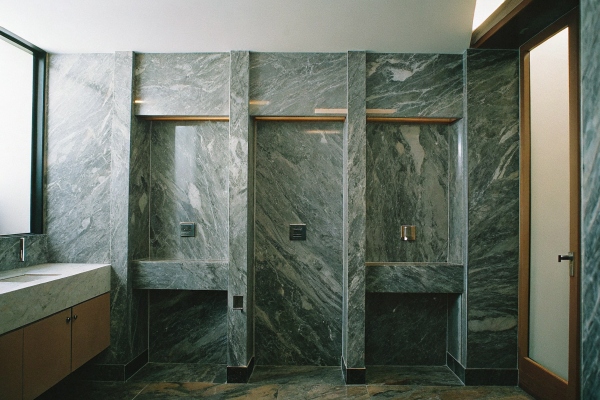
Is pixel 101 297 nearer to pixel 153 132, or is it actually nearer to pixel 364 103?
pixel 153 132

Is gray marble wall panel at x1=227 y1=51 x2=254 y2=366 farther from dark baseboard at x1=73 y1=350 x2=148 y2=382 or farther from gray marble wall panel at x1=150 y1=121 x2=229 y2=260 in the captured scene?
dark baseboard at x1=73 y1=350 x2=148 y2=382

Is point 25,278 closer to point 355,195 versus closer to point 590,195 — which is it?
point 355,195

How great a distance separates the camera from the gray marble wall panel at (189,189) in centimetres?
337

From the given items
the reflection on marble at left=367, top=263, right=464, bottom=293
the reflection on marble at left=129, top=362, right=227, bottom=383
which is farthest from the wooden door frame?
the reflection on marble at left=129, top=362, right=227, bottom=383

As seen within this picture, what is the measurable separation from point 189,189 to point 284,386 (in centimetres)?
181

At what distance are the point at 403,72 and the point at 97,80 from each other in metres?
2.54

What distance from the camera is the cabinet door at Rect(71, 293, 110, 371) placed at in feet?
8.71

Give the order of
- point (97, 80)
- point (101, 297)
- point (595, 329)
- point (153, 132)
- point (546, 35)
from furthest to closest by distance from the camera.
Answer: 1. point (153, 132)
2. point (97, 80)
3. point (101, 297)
4. point (546, 35)
5. point (595, 329)

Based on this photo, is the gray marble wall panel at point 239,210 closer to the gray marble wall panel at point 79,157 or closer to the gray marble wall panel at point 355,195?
the gray marble wall panel at point 355,195

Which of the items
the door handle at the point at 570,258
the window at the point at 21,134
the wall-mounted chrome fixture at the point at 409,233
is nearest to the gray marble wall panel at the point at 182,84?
the window at the point at 21,134

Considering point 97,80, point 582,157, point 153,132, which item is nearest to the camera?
point 582,157

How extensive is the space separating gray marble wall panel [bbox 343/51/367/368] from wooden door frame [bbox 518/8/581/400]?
1219 mm

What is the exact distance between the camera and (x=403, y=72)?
10.3ft

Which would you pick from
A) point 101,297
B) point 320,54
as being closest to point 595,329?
point 320,54
